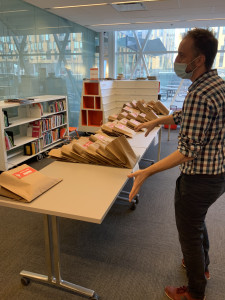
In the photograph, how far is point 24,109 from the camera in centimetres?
472

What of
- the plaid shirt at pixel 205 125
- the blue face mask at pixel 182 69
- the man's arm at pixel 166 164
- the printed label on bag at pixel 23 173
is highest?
the blue face mask at pixel 182 69

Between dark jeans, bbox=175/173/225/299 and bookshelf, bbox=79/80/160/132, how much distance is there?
4715 millimetres

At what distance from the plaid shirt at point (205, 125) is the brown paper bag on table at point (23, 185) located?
0.90 meters

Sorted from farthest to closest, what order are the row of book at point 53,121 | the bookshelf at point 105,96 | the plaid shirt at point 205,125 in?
the bookshelf at point 105,96, the row of book at point 53,121, the plaid shirt at point 205,125

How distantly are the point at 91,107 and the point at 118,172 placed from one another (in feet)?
14.9

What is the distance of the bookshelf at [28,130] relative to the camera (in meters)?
3.92

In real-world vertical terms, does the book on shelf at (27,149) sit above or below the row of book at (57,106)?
below

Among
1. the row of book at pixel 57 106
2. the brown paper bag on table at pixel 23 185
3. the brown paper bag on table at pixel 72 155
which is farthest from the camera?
the row of book at pixel 57 106

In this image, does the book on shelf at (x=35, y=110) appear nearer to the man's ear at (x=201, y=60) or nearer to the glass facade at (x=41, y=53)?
the glass facade at (x=41, y=53)

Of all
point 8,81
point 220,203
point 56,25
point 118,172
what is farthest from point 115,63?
point 118,172

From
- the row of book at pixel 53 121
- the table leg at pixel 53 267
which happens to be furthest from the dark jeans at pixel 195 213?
the row of book at pixel 53 121

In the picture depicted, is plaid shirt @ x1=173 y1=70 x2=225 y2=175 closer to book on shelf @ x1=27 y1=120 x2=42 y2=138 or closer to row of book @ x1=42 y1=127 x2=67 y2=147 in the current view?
book on shelf @ x1=27 y1=120 x2=42 y2=138

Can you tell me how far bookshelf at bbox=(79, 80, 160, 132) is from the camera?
6008 mm

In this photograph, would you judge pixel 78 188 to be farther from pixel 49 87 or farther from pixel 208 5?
pixel 208 5
